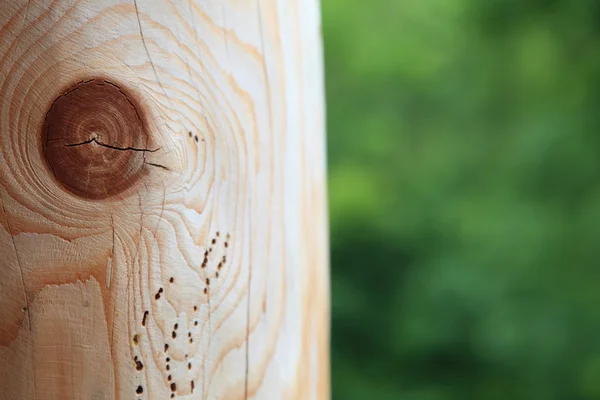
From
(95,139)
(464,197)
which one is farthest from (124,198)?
(464,197)

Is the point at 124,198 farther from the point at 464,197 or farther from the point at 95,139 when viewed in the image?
the point at 464,197

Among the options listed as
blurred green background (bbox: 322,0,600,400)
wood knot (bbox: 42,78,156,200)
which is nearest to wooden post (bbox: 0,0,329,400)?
wood knot (bbox: 42,78,156,200)

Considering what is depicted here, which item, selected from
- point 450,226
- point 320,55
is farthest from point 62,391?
point 450,226

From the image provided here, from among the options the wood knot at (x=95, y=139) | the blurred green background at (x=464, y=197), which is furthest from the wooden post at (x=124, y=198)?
the blurred green background at (x=464, y=197)

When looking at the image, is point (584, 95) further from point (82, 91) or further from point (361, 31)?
point (82, 91)

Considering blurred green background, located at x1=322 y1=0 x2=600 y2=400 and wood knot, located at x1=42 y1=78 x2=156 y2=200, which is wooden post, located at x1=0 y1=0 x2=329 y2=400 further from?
blurred green background, located at x1=322 y1=0 x2=600 y2=400

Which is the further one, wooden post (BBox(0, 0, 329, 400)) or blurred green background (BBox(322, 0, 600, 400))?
blurred green background (BBox(322, 0, 600, 400))

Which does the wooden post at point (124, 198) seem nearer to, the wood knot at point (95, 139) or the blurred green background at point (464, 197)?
the wood knot at point (95, 139)
